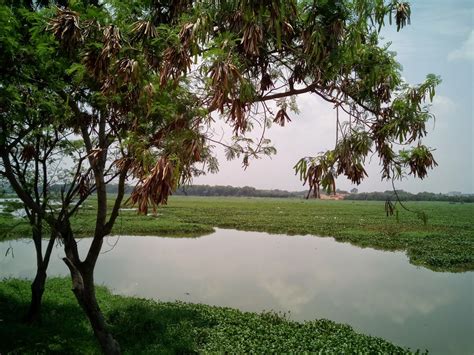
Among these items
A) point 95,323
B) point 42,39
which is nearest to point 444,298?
point 95,323

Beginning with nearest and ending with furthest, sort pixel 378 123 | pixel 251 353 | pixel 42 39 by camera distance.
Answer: pixel 378 123 → pixel 42 39 → pixel 251 353

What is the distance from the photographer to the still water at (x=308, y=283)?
30.8 ft

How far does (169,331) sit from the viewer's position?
7.18m

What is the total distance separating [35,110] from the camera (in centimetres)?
471

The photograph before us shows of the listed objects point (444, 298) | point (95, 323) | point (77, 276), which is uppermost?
point (77, 276)

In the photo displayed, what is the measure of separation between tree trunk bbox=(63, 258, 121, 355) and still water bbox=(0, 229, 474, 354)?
5.65 metres

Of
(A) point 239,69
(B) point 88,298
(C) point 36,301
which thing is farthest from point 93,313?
(A) point 239,69

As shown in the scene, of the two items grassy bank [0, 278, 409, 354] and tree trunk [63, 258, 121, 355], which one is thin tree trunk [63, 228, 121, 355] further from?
grassy bank [0, 278, 409, 354]

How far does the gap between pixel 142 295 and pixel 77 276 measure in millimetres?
6247

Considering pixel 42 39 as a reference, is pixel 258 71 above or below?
below

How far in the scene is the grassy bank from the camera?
6322mm

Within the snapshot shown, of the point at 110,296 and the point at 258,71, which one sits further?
the point at 110,296

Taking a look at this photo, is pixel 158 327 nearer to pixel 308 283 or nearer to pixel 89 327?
pixel 89 327

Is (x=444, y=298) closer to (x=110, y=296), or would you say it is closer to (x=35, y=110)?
(x=110, y=296)
